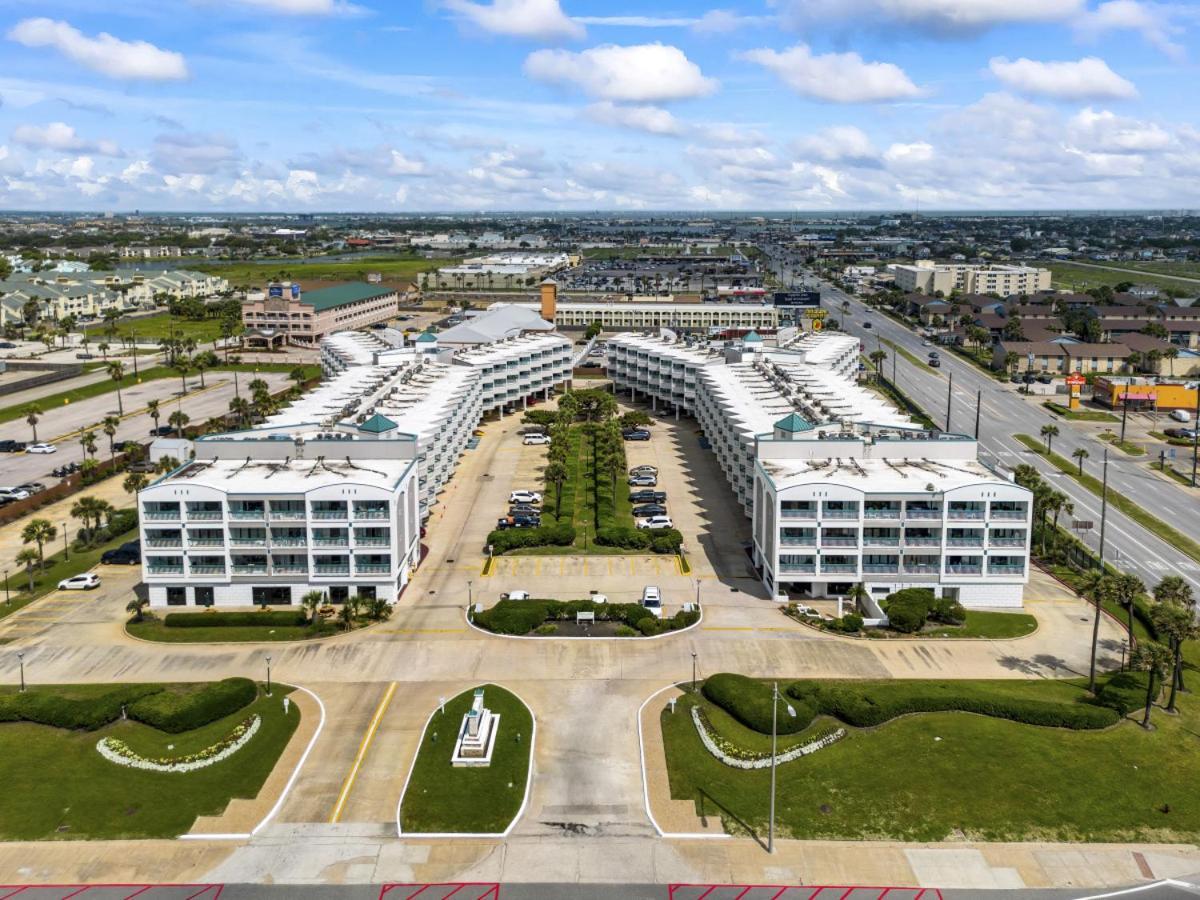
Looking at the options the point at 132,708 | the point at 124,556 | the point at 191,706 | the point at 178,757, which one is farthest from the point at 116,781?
the point at 124,556

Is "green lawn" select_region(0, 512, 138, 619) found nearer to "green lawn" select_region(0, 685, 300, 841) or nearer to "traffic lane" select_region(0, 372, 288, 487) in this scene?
"green lawn" select_region(0, 685, 300, 841)

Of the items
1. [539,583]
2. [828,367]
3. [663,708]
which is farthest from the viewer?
[828,367]

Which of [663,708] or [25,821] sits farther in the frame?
[663,708]

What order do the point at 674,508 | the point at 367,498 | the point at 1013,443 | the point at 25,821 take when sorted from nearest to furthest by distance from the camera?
the point at 25,821 < the point at 367,498 < the point at 674,508 < the point at 1013,443

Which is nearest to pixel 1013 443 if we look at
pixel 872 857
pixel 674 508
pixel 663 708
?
pixel 674 508

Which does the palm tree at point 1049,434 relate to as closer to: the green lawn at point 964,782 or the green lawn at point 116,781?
the green lawn at point 964,782

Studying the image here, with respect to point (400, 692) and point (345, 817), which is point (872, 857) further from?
point (400, 692)

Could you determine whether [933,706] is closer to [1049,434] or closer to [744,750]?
[744,750]

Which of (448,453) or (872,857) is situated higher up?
(448,453)
